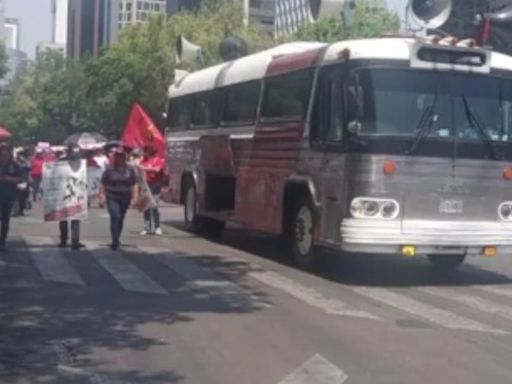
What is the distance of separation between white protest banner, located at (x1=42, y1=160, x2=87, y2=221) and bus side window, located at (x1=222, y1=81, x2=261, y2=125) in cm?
273

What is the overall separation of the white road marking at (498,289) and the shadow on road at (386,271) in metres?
0.34

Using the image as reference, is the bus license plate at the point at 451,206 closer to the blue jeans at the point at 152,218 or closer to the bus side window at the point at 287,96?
the bus side window at the point at 287,96

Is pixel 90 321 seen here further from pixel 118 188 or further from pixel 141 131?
pixel 141 131

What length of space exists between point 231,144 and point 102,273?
4809mm

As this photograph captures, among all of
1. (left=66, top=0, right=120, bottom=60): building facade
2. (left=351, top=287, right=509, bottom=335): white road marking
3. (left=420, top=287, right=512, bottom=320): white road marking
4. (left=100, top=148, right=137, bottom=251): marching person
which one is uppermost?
(left=66, top=0, right=120, bottom=60): building facade

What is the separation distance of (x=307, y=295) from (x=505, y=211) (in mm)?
3007

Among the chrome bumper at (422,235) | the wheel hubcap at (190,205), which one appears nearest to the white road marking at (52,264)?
the wheel hubcap at (190,205)

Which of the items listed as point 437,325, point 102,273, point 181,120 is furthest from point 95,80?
point 437,325

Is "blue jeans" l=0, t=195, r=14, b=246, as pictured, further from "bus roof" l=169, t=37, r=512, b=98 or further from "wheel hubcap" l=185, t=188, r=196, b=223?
"wheel hubcap" l=185, t=188, r=196, b=223

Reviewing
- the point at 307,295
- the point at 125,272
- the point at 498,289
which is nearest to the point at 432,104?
the point at 498,289

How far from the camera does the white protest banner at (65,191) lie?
17.4 m

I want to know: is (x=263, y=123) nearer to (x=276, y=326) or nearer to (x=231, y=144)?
(x=231, y=144)

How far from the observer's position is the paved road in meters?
8.78

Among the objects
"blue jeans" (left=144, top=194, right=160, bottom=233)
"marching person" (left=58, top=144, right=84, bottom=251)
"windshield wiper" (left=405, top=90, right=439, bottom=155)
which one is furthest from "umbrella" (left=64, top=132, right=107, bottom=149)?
"windshield wiper" (left=405, top=90, right=439, bottom=155)
